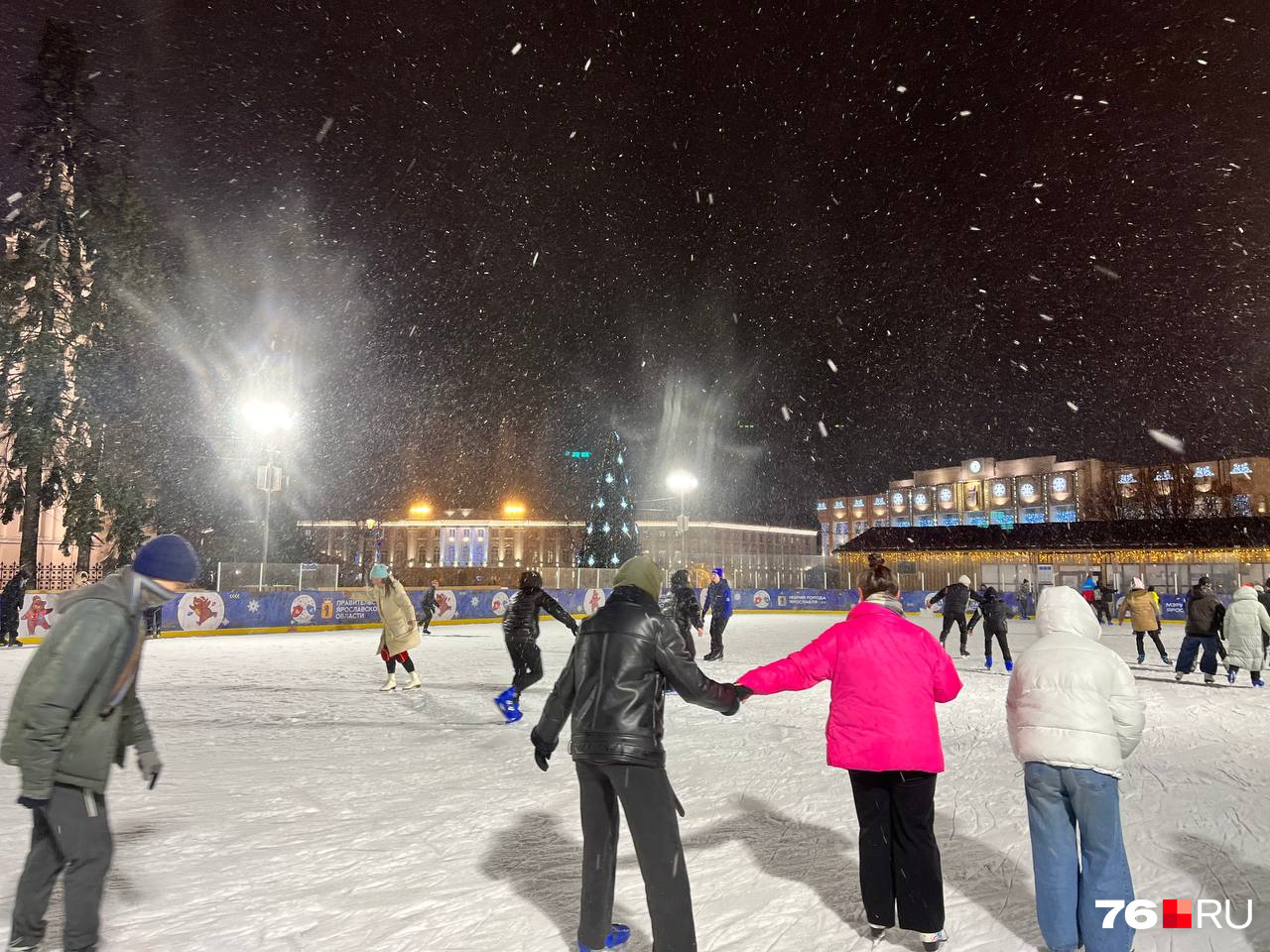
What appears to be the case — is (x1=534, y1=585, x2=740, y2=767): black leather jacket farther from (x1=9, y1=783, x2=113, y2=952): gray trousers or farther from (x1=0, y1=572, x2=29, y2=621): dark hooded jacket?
(x1=0, y1=572, x2=29, y2=621): dark hooded jacket

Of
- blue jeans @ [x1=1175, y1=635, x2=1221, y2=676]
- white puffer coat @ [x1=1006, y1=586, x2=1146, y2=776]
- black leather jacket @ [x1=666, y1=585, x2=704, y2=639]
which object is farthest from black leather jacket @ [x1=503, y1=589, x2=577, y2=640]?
blue jeans @ [x1=1175, y1=635, x2=1221, y2=676]

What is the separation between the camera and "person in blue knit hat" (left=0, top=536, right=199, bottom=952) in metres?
2.71

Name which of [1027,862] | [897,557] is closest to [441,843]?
[1027,862]

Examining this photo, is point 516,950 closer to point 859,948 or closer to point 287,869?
point 859,948

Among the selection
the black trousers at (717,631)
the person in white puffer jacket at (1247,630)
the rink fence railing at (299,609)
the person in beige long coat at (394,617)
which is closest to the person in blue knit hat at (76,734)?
the person in beige long coat at (394,617)

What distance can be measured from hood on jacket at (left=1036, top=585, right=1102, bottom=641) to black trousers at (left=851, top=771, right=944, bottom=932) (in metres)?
0.77

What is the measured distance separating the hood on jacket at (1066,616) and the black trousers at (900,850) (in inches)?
30.2

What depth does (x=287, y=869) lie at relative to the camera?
433cm

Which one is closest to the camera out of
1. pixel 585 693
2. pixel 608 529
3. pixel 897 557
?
pixel 585 693

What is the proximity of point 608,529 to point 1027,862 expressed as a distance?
2222 inches

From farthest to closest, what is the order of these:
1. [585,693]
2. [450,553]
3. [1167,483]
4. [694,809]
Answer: [450,553], [1167,483], [694,809], [585,693]

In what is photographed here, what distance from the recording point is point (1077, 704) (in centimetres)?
321

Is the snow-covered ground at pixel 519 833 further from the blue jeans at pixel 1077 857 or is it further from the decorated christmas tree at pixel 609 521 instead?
the decorated christmas tree at pixel 609 521

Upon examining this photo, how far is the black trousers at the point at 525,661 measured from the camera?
8867 mm
